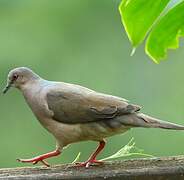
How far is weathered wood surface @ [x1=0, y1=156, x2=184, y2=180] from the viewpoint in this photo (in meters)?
1.74

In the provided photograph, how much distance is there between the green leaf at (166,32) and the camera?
5.24 feet

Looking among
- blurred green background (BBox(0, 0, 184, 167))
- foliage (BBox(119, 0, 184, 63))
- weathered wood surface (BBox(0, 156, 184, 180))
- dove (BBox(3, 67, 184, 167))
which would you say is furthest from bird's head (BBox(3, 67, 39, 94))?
blurred green background (BBox(0, 0, 184, 167))

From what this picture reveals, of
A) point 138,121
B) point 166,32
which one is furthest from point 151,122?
point 166,32

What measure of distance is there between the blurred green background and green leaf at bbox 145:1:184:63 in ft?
7.83

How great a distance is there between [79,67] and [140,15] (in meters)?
3.34

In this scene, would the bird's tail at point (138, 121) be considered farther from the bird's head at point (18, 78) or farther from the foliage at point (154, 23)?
the foliage at point (154, 23)

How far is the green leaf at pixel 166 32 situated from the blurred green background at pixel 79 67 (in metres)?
2.39

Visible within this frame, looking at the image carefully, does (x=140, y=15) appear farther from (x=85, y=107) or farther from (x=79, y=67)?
(x=79, y=67)

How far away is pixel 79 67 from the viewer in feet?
16.0

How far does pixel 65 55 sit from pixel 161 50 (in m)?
3.56

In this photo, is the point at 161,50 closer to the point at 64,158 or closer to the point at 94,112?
the point at 94,112

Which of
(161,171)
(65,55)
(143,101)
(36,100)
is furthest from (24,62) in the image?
(161,171)

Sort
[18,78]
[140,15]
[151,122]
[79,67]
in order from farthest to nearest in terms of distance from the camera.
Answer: [79,67]
[18,78]
[151,122]
[140,15]

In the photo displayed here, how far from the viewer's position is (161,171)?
174cm
